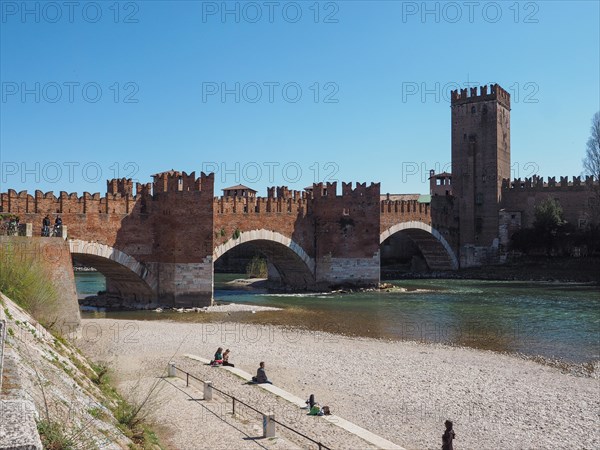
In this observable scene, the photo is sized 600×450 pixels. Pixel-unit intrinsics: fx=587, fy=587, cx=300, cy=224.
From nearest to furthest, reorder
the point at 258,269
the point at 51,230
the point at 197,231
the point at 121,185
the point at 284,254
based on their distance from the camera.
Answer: the point at 51,230 < the point at 197,231 < the point at 121,185 < the point at 284,254 < the point at 258,269

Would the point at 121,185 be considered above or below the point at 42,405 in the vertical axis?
above

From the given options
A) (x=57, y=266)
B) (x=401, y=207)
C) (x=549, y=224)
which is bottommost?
(x=57, y=266)

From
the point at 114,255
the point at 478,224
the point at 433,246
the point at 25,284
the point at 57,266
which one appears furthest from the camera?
the point at 478,224

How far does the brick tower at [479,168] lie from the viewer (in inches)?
Answer: 1927

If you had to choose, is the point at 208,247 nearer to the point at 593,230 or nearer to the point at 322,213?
the point at 322,213

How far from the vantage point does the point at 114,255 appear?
23109 mm

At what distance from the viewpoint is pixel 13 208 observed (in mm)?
20484

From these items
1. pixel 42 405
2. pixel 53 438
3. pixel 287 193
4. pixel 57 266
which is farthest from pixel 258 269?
pixel 53 438

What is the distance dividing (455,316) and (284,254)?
12.0 meters

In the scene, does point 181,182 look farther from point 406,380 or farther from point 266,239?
point 406,380

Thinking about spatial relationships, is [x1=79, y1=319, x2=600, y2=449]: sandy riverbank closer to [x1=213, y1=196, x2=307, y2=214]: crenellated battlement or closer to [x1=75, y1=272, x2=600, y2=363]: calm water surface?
[x1=75, y1=272, x2=600, y2=363]: calm water surface

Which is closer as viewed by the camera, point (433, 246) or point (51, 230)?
point (51, 230)

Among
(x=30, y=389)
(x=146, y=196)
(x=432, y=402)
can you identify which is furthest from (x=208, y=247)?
(x=30, y=389)

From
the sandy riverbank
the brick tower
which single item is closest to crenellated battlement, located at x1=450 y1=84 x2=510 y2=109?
the brick tower
